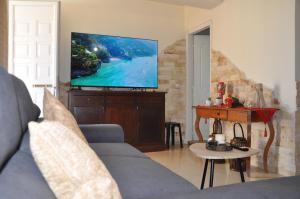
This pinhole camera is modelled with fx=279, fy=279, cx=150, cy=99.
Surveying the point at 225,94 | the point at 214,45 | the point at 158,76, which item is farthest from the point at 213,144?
the point at 158,76

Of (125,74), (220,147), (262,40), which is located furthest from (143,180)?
(125,74)

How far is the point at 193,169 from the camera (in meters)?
3.48

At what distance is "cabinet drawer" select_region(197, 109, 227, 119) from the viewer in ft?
11.8

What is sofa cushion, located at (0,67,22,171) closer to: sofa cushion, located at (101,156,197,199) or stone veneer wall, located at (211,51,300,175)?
sofa cushion, located at (101,156,197,199)

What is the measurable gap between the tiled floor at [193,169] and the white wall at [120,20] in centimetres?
215

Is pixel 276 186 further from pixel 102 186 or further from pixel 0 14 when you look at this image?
pixel 0 14

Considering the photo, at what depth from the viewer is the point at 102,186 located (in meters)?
0.63

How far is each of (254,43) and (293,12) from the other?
691mm

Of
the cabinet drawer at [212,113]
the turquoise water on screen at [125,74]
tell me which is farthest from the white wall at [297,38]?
the turquoise water on screen at [125,74]

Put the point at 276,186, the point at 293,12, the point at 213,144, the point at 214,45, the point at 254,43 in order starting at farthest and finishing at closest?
the point at 214,45 < the point at 254,43 < the point at 293,12 < the point at 213,144 < the point at 276,186

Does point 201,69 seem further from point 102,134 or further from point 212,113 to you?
point 102,134

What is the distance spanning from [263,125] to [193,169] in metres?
1.08

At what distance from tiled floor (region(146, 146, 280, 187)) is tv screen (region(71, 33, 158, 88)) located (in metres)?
1.32

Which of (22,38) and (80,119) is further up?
(22,38)
